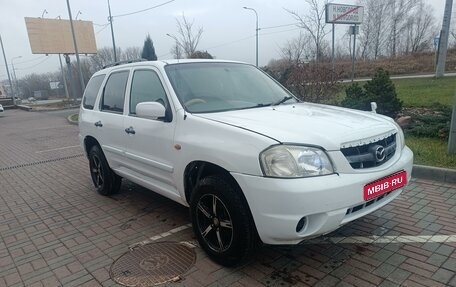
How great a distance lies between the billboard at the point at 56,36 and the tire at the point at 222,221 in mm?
38373

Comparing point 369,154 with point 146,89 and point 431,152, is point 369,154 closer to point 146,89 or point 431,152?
point 146,89

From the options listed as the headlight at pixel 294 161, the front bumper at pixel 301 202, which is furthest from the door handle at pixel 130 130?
the headlight at pixel 294 161

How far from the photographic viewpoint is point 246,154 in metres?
2.75

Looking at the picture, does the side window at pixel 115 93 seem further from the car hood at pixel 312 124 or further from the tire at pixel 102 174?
the car hood at pixel 312 124

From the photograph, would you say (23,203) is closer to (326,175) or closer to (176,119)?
(176,119)

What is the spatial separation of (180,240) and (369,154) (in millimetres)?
2113

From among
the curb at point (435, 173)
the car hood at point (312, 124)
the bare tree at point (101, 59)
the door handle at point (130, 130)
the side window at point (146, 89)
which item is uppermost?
the bare tree at point (101, 59)

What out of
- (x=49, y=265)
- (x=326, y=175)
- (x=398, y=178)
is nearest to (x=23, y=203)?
(x=49, y=265)

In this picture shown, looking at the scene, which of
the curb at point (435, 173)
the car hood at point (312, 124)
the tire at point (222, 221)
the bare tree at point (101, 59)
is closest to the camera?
the car hood at point (312, 124)

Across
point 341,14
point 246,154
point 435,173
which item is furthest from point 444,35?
point 246,154

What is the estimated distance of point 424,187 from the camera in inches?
191

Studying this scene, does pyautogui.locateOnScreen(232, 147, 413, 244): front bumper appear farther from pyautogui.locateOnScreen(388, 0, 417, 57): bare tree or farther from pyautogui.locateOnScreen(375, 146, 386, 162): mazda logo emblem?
pyautogui.locateOnScreen(388, 0, 417, 57): bare tree

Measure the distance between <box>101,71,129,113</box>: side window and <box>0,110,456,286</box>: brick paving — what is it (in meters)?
1.37

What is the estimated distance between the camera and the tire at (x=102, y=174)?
17.2 ft
